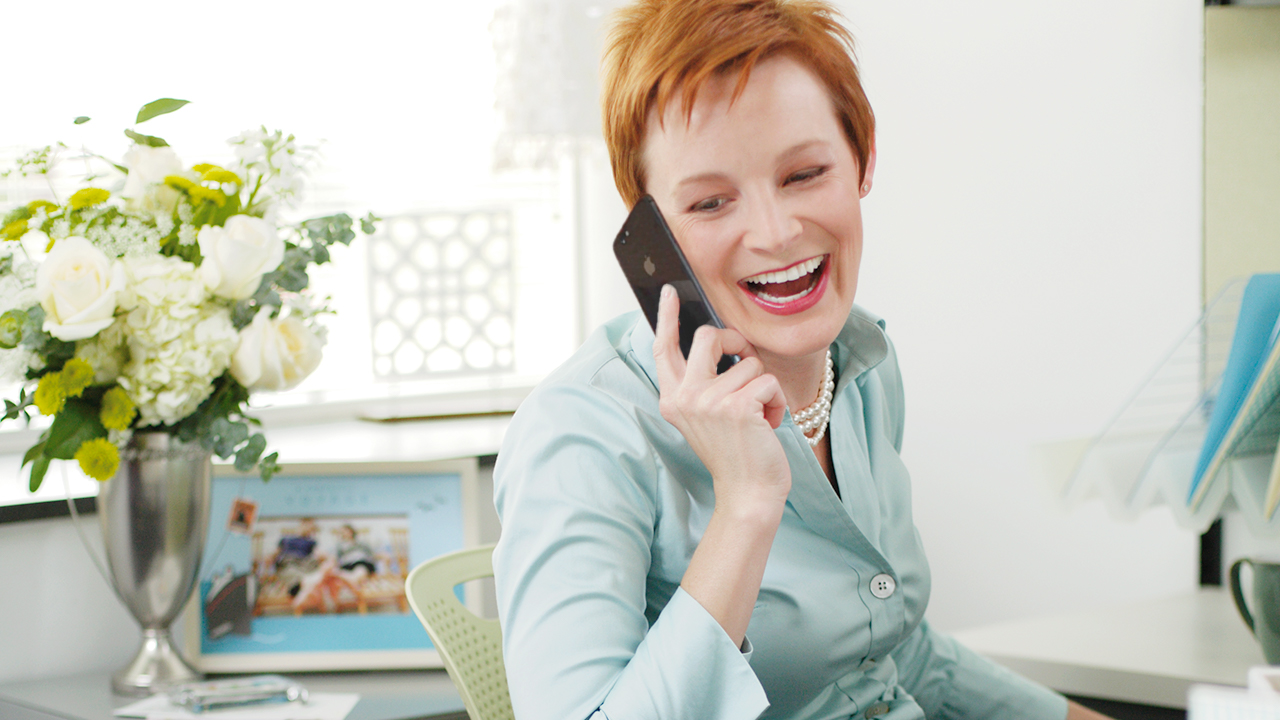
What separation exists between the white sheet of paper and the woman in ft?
2.00

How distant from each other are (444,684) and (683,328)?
82 cm

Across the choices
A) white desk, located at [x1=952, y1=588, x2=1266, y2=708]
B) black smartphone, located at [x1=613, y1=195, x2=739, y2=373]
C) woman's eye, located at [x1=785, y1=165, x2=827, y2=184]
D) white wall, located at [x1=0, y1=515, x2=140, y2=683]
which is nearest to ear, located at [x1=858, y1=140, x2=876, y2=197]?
woman's eye, located at [x1=785, y1=165, x2=827, y2=184]

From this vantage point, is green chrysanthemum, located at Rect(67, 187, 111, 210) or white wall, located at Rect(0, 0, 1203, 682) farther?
white wall, located at Rect(0, 0, 1203, 682)

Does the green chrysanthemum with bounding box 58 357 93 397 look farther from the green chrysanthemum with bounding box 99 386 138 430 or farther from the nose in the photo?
the nose

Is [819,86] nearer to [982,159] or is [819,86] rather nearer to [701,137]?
[701,137]

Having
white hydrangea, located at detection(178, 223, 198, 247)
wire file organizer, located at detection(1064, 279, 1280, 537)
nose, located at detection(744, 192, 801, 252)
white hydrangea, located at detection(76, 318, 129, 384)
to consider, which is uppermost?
white hydrangea, located at detection(178, 223, 198, 247)

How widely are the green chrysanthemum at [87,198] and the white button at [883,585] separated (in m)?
1.07

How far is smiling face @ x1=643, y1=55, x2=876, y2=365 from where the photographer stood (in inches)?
39.3

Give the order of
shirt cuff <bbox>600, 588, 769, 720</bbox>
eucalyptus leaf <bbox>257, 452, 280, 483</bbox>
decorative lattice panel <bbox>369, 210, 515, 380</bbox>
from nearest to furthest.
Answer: shirt cuff <bbox>600, 588, 769, 720</bbox>, eucalyptus leaf <bbox>257, 452, 280, 483</bbox>, decorative lattice panel <bbox>369, 210, 515, 380</bbox>

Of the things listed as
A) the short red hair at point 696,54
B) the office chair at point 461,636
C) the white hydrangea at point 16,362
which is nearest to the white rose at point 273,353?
the white hydrangea at point 16,362

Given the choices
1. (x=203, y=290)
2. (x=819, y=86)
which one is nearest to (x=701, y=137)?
(x=819, y=86)

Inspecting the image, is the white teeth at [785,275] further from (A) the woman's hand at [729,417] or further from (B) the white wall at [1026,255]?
(B) the white wall at [1026,255]

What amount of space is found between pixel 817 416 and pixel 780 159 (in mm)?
302

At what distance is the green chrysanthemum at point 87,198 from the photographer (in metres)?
1.43
